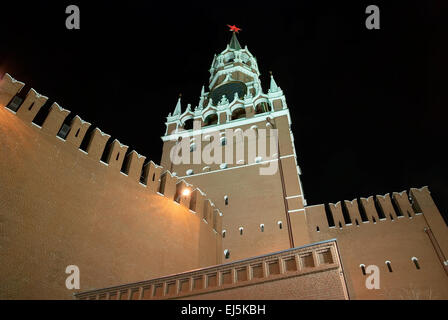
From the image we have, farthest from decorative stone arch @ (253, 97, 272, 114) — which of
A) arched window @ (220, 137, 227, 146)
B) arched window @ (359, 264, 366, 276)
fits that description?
arched window @ (359, 264, 366, 276)

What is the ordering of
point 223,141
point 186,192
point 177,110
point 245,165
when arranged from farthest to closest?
point 177,110, point 223,141, point 245,165, point 186,192

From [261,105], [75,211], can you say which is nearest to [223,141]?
[261,105]

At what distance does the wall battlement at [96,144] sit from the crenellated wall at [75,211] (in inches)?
1.4

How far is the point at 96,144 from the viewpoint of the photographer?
11844 mm

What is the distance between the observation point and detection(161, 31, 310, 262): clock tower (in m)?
16.3

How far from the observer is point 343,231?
55.7 feet

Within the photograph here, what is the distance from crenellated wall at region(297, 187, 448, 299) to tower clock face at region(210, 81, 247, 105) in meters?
13.0

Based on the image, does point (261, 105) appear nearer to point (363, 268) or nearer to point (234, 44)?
point (234, 44)

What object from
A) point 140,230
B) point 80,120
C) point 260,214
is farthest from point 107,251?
point 260,214

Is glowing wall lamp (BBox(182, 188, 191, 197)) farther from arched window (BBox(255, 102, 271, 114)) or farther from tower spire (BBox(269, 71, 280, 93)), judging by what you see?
tower spire (BBox(269, 71, 280, 93))

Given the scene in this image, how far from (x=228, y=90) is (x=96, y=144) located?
17841mm

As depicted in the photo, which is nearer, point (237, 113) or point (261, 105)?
point (261, 105)

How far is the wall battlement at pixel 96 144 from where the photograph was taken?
1007cm
